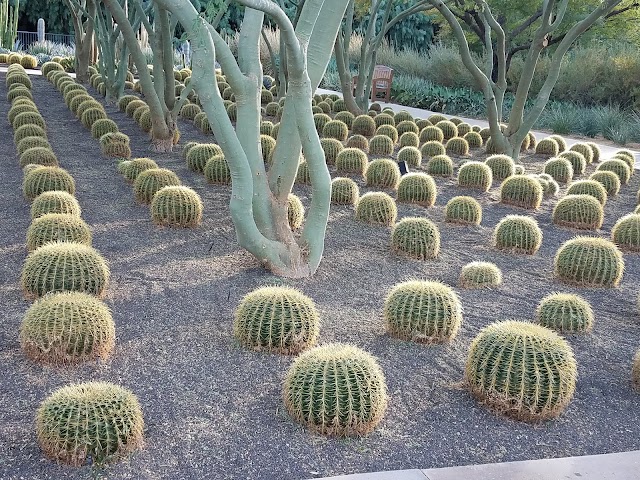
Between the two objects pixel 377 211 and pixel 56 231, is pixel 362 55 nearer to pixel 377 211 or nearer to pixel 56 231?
pixel 377 211

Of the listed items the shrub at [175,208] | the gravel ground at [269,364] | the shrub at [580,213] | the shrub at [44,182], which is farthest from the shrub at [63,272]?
the shrub at [580,213]

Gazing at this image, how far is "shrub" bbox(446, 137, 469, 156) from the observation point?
13336 millimetres

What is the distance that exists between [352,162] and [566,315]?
5784 mm

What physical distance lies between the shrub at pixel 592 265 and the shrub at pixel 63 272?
164 inches

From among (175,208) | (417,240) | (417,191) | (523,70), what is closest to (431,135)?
(523,70)

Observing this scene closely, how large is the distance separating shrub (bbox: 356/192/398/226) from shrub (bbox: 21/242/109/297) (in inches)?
137

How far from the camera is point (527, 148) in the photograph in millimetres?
14898

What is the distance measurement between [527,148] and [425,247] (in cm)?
875

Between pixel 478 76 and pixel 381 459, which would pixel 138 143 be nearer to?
pixel 478 76

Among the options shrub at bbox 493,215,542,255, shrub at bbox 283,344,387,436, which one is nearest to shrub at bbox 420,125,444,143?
shrub at bbox 493,215,542,255

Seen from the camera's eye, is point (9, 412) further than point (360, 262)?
No

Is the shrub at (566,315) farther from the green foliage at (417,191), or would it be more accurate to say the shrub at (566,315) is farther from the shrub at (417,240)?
the green foliage at (417,191)

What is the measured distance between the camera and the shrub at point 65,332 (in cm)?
431

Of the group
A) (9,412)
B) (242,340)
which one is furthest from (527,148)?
(9,412)
